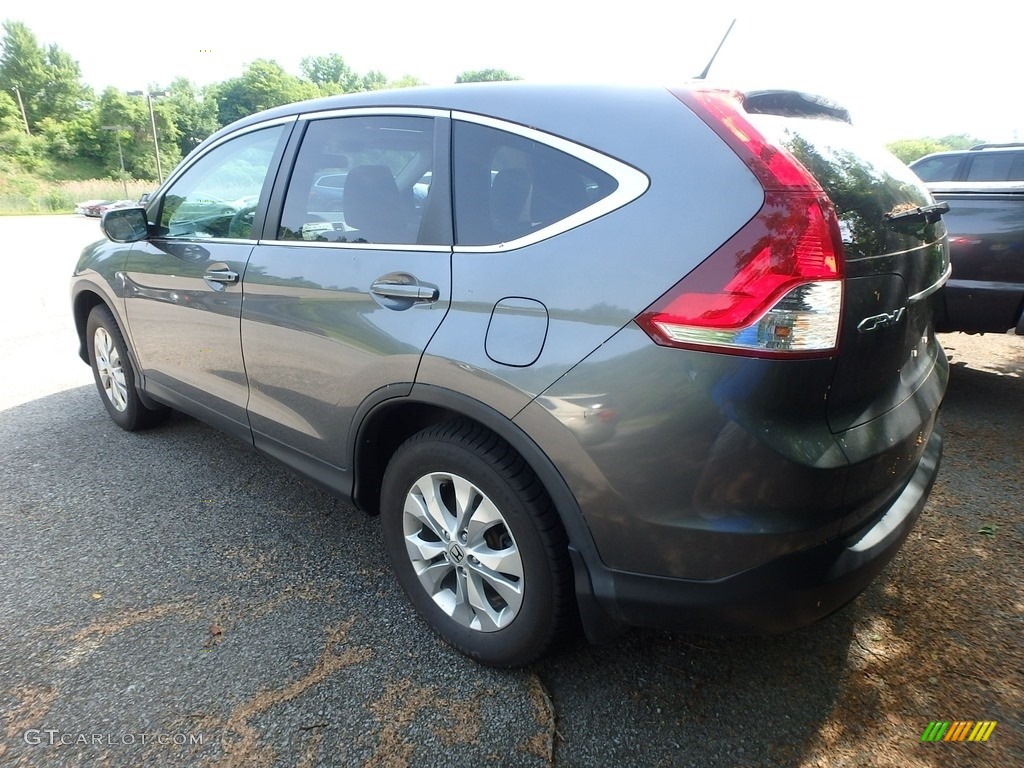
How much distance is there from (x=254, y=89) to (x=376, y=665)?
11401cm

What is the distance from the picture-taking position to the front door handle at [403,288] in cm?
202

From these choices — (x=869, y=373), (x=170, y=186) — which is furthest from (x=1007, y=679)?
(x=170, y=186)

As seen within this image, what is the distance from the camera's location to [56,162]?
59.9m

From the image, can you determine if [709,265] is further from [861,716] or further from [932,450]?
[861,716]

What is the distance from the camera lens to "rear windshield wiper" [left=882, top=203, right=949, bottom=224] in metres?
1.78

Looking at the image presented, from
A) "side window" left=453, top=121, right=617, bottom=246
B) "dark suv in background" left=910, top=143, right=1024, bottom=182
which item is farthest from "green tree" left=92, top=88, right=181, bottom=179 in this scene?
"side window" left=453, top=121, right=617, bottom=246

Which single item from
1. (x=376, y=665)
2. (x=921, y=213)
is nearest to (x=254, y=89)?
(x=376, y=665)

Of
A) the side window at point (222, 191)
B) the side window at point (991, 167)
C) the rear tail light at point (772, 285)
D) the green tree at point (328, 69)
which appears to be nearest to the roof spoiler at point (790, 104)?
the rear tail light at point (772, 285)

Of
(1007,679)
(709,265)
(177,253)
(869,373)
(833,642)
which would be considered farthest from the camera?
(177,253)

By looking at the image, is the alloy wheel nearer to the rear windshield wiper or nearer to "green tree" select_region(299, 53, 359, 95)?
the rear windshield wiper

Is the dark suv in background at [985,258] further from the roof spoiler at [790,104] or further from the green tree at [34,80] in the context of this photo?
the green tree at [34,80]

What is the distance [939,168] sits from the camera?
938 cm

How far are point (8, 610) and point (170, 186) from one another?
214cm

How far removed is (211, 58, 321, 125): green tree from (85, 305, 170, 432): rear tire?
104642 mm
